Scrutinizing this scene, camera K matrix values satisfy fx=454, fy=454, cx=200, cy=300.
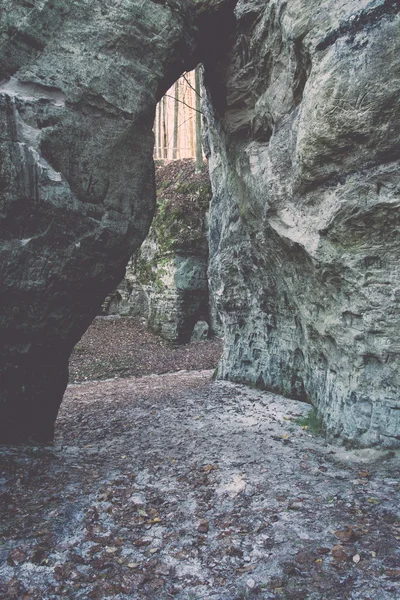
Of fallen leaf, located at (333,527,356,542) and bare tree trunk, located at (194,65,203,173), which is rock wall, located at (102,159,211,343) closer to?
bare tree trunk, located at (194,65,203,173)

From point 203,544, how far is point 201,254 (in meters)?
13.3

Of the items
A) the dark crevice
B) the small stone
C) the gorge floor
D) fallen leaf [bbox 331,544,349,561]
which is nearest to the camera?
the gorge floor

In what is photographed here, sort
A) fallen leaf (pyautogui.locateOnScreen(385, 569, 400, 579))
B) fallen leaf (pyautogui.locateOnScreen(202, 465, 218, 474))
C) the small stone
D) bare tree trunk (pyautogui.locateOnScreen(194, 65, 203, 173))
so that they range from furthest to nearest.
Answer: bare tree trunk (pyautogui.locateOnScreen(194, 65, 203, 173)) → fallen leaf (pyautogui.locateOnScreen(202, 465, 218, 474)) → the small stone → fallen leaf (pyautogui.locateOnScreen(385, 569, 400, 579))

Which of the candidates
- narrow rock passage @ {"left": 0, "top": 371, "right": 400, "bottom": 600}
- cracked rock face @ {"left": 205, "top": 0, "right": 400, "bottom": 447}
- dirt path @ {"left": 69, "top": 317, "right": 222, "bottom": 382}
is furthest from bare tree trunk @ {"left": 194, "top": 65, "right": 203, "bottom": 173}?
narrow rock passage @ {"left": 0, "top": 371, "right": 400, "bottom": 600}

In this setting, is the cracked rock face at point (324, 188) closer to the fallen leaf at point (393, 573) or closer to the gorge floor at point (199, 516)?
the gorge floor at point (199, 516)

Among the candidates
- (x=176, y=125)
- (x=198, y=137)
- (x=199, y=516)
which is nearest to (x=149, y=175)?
(x=199, y=516)

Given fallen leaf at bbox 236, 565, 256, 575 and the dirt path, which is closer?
fallen leaf at bbox 236, 565, 256, 575

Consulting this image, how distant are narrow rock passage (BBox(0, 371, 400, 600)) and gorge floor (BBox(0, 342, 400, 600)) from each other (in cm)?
1

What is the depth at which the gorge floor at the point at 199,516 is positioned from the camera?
3707 mm

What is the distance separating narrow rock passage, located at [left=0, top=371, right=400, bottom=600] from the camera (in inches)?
146

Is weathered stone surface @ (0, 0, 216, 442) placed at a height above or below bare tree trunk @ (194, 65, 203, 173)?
below

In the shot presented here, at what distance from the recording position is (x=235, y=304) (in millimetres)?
10492

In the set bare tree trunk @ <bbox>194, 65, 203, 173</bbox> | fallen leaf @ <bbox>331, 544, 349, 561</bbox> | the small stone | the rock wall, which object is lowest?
the small stone

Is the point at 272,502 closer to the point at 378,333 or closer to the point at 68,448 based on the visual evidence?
the point at 378,333
